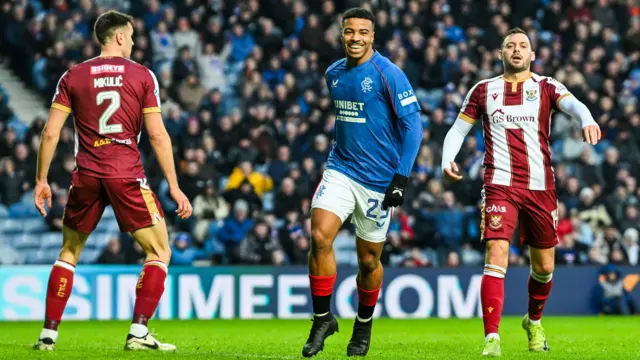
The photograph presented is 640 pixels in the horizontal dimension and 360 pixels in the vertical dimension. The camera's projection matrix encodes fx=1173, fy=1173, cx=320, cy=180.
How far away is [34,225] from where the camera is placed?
1825cm

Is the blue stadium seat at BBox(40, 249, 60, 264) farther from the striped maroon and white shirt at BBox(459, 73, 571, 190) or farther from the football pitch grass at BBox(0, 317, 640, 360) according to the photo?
the striped maroon and white shirt at BBox(459, 73, 571, 190)

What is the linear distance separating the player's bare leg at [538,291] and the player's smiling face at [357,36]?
2269 millimetres

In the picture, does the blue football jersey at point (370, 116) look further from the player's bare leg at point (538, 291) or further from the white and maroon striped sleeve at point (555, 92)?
the player's bare leg at point (538, 291)

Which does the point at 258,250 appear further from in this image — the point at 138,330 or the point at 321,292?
the point at 321,292

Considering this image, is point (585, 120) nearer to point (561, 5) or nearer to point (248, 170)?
point (248, 170)

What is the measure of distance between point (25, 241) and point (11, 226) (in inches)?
12.8

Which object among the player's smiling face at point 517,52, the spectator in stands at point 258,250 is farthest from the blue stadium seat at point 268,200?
the player's smiling face at point 517,52

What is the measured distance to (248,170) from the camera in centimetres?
1870

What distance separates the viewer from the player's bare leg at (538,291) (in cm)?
943

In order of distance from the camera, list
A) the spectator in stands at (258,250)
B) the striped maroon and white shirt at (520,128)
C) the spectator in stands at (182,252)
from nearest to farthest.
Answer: the striped maroon and white shirt at (520,128) → the spectator in stands at (182,252) → the spectator in stands at (258,250)

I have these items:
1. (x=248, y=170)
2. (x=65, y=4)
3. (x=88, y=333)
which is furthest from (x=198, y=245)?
(x=65, y=4)

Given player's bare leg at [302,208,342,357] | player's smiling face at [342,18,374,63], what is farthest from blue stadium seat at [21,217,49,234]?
player's smiling face at [342,18,374,63]

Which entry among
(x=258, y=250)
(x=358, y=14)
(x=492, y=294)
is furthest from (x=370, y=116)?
(x=258, y=250)

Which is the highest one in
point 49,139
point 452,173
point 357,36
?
point 357,36
